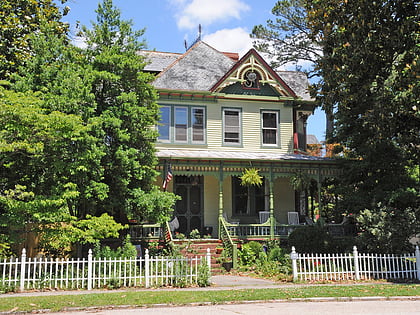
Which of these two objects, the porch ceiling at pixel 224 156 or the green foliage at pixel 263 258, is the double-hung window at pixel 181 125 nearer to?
the porch ceiling at pixel 224 156

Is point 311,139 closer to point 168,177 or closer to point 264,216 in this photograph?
point 264,216

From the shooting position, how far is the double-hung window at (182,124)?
21.5m

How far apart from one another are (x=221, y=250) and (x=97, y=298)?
26.6 ft

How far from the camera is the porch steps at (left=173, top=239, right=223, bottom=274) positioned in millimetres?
17156

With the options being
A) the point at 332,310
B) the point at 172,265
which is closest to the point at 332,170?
the point at 172,265

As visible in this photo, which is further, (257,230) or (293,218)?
(293,218)

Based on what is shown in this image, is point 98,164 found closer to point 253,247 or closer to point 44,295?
point 44,295

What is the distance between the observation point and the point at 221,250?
18141 millimetres

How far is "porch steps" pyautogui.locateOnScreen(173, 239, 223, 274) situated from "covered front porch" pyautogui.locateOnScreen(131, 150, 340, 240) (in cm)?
69

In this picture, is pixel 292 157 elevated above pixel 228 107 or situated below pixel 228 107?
below

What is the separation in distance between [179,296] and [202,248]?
728 centimetres

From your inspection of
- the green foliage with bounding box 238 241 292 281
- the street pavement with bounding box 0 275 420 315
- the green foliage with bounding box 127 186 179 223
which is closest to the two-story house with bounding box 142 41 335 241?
the green foliage with bounding box 238 241 292 281

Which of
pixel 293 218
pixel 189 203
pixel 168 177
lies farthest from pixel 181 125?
pixel 293 218

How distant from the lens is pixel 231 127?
22391 mm
